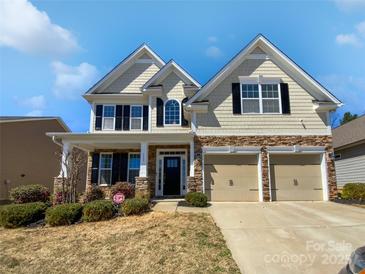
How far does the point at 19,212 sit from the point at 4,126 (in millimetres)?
12013

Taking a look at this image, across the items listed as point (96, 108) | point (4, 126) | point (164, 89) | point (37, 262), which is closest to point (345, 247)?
point (37, 262)

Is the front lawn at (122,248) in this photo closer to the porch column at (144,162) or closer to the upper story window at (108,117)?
the porch column at (144,162)

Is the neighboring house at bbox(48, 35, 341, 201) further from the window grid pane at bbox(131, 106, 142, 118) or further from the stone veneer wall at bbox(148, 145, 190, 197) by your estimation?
the window grid pane at bbox(131, 106, 142, 118)

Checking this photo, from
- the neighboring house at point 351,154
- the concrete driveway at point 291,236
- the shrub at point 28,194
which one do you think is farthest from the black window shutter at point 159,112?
the neighboring house at point 351,154

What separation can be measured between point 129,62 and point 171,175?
7.49m

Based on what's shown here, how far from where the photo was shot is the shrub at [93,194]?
1426 centimetres

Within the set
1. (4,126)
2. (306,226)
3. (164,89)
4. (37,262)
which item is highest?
(164,89)

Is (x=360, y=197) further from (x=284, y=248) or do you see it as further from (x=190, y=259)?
(x=190, y=259)

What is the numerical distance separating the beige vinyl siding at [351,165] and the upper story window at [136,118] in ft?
42.0

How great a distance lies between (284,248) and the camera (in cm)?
677

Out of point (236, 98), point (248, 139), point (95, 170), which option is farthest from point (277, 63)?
point (95, 170)

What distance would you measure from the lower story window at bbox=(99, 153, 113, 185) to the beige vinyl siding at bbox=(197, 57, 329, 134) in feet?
19.7

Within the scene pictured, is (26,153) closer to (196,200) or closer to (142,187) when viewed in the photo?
(142,187)

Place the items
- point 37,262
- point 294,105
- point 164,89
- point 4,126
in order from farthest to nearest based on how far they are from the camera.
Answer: point 4,126 → point 164,89 → point 294,105 → point 37,262
